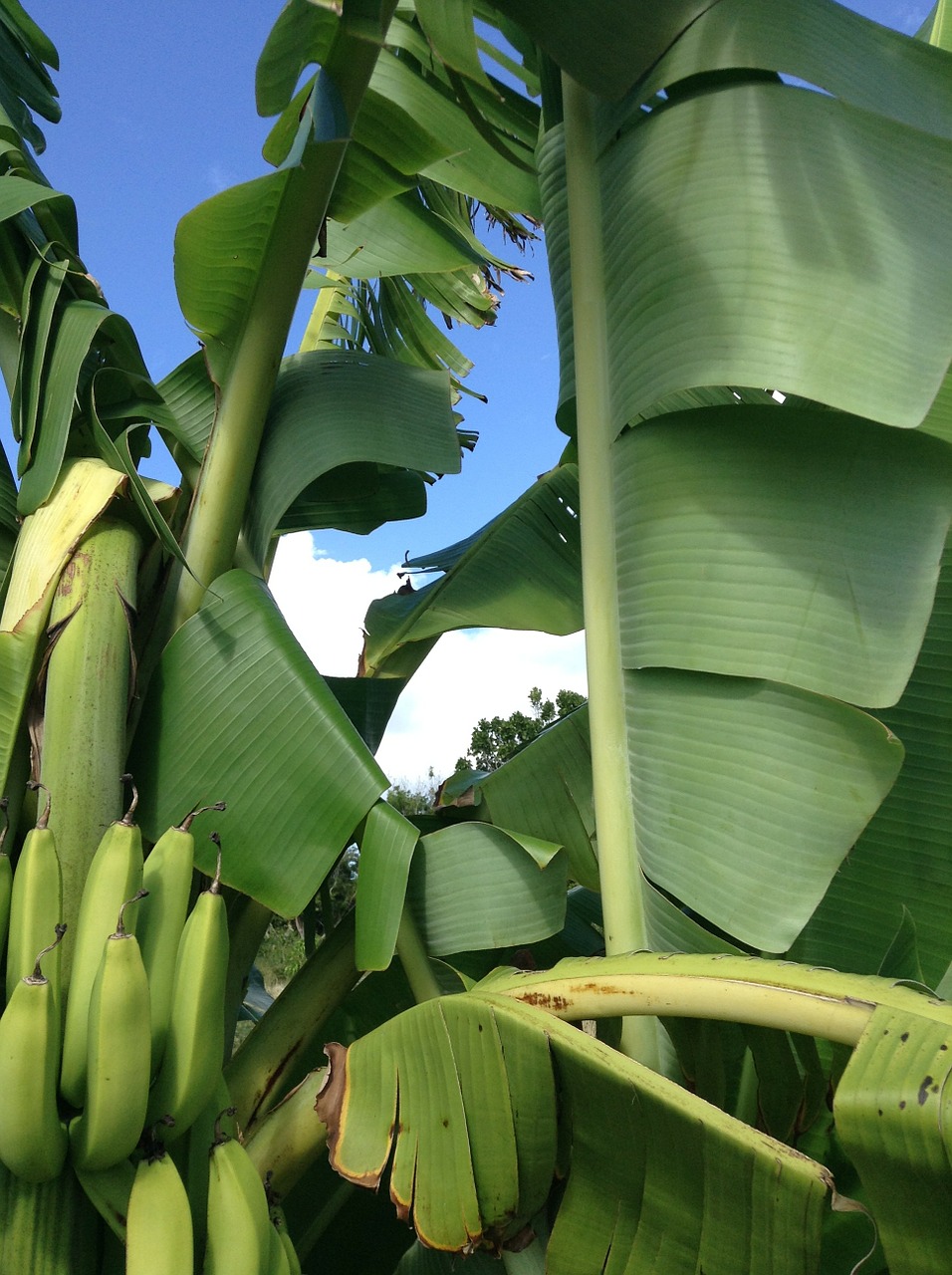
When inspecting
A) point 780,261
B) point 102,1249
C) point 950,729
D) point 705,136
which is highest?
point 705,136

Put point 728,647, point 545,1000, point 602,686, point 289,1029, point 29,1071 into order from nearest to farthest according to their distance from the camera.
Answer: point 29,1071 → point 545,1000 → point 728,647 → point 602,686 → point 289,1029

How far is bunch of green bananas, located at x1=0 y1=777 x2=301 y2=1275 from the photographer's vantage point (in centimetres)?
79

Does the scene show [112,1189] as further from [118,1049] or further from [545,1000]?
[545,1000]

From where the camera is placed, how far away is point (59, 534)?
1.16 metres

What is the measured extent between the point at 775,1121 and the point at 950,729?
471 mm

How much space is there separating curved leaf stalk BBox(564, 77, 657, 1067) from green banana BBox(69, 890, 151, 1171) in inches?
19.3

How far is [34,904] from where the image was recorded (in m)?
0.90

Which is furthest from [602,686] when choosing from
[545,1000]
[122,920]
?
[122,920]

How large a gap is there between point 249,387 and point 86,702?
481 mm

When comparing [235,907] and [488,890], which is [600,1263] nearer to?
[488,890]

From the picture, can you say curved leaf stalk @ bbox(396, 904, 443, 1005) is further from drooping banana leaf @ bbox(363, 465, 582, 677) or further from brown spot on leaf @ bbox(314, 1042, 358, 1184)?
drooping banana leaf @ bbox(363, 465, 582, 677)

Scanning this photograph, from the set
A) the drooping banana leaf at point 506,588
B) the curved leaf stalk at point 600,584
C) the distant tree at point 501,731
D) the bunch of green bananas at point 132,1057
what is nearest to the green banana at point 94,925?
the bunch of green bananas at point 132,1057

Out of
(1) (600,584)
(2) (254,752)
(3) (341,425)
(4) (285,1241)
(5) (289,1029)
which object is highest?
(3) (341,425)

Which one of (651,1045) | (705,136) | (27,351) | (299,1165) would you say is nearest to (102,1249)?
(299,1165)
